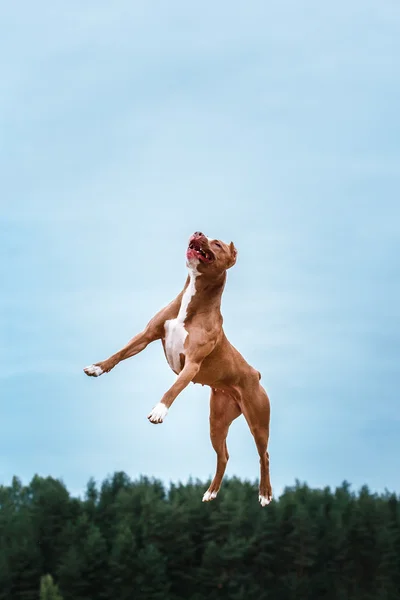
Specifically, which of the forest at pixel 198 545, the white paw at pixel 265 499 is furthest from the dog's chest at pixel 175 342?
the forest at pixel 198 545

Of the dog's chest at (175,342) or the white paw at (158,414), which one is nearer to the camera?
the white paw at (158,414)

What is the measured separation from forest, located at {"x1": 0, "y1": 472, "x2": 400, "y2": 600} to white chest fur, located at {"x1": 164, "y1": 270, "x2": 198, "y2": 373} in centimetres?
5246

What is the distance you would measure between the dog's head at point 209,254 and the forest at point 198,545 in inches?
2084

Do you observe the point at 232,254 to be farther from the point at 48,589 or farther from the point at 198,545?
the point at 198,545

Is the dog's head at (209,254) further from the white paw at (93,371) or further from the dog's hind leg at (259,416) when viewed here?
the dog's hind leg at (259,416)

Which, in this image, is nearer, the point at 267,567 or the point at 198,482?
the point at 267,567

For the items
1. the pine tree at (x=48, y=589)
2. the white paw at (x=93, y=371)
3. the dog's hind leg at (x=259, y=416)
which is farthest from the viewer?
the pine tree at (x=48, y=589)

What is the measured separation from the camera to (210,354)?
8.85 metres

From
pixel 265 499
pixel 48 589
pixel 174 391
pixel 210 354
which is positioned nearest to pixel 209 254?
pixel 210 354

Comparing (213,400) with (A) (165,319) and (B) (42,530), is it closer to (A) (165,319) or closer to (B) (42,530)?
(A) (165,319)

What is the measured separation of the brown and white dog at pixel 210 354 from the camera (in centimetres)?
848

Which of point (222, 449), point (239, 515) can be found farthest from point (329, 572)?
point (222, 449)

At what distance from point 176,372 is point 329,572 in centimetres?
5878

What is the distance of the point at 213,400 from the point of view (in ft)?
31.3
